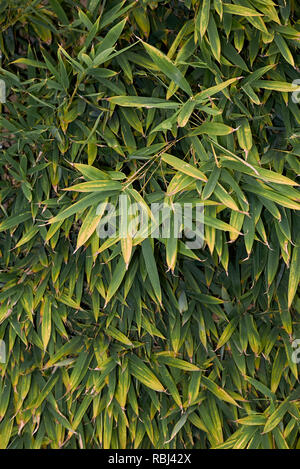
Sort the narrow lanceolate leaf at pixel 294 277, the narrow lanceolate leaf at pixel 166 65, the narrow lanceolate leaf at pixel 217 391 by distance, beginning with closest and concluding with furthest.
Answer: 1. the narrow lanceolate leaf at pixel 166 65
2. the narrow lanceolate leaf at pixel 294 277
3. the narrow lanceolate leaf at pixel 217 391

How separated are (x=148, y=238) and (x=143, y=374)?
1.18 ft

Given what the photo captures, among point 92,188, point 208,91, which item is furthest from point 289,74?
point 92,188

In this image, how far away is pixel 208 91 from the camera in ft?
3.39

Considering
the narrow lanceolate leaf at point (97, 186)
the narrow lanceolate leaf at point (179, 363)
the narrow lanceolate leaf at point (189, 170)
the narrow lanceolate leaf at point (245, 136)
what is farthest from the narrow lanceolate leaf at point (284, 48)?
the narrow lanceolate leaf at point (179, 363)

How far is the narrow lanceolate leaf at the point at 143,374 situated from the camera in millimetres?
1190

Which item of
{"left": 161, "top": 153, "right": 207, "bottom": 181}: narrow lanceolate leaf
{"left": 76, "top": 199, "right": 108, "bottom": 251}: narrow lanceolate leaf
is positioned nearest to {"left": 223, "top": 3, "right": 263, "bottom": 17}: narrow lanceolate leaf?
{"left": 161, "top": 153, "right": 207, "bottom": 181}: narrow lanceolate leaf

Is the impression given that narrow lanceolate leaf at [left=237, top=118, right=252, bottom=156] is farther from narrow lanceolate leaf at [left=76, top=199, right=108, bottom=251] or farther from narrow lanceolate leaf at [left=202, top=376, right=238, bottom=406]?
narrow lanceolate leaf at [left=202, top=376, right=238, bottom=406]

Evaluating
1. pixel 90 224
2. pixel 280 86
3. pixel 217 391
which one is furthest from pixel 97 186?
pixel 217 391

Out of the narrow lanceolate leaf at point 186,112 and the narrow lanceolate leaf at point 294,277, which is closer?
the narrow lanceolate leaf at point 186,112

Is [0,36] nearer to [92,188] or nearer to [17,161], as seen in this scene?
[17,161]

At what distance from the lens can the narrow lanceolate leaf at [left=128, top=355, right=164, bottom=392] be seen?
119cm

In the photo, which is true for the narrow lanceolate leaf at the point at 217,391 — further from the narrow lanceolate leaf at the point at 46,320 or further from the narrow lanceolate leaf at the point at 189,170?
the narrow lanceolate leaf at the point at 189,170

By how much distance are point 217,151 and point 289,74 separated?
28cm

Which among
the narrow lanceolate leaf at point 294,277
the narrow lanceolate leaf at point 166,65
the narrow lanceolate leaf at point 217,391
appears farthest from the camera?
the narrow lanceolate leaf at point 217,391
